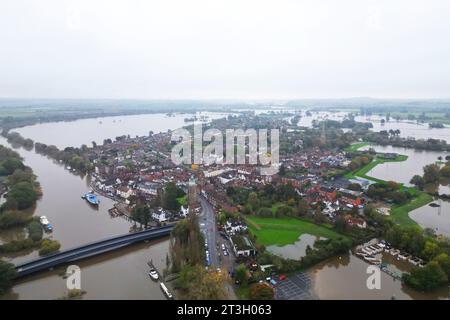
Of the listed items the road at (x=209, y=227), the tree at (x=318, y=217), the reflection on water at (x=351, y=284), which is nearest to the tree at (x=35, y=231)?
the road at (x=209, y=227)

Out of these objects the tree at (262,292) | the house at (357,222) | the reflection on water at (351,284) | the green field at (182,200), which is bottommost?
the reflection on water at (351,284)

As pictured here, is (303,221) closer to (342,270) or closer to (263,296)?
(342,270)

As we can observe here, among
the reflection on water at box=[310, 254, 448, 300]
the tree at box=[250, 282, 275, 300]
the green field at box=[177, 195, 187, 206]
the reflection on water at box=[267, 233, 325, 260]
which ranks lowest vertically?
the reflection on water at box=[310, 254, 448, 300]

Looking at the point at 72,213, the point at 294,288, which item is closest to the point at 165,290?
the point at 294,288

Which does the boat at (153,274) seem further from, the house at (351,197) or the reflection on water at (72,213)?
the house at (351,197)

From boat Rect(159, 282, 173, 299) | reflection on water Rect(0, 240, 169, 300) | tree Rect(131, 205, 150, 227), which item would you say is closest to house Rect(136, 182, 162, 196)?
tree Rect(131, 205, 150, 227)

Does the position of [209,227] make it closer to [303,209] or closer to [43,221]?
[303,209]

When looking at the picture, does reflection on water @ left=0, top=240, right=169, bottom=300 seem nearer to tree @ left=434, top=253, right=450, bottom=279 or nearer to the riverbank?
tree @ left=434, top=253, right=450, bottom=279
